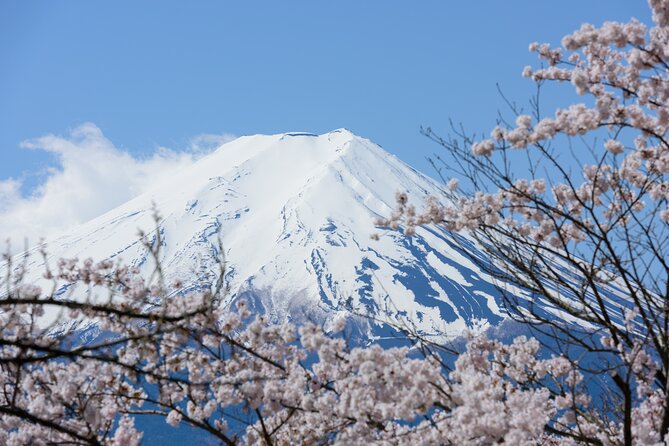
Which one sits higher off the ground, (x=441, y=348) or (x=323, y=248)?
(x=323, y=248)

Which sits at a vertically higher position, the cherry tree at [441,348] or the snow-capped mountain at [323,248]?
the snow-capped mountain at [323,248]

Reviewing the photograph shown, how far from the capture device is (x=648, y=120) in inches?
197

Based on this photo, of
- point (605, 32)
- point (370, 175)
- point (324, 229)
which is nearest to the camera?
point (605, 32)

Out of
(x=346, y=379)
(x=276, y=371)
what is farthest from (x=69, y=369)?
(x=346, y=379)

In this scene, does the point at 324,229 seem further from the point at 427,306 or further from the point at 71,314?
the point at 71,314

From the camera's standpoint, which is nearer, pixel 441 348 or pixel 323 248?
pixel 441 348

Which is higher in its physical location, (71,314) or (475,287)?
(475,287)

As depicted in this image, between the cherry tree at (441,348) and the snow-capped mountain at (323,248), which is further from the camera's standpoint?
the snow-capped mountain at (323,248)

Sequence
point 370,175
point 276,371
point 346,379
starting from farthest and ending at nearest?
point 370,175
point 276,371
point 346,379

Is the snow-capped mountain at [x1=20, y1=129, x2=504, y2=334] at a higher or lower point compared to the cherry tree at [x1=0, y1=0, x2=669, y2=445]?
higher

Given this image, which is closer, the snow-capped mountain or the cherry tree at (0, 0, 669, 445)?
the cherry tree at (0, 0, 669, 445)

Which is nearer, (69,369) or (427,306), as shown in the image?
(69,369)

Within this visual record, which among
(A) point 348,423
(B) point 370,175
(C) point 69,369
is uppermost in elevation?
(B) point 370,175

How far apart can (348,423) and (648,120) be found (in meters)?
3.35
